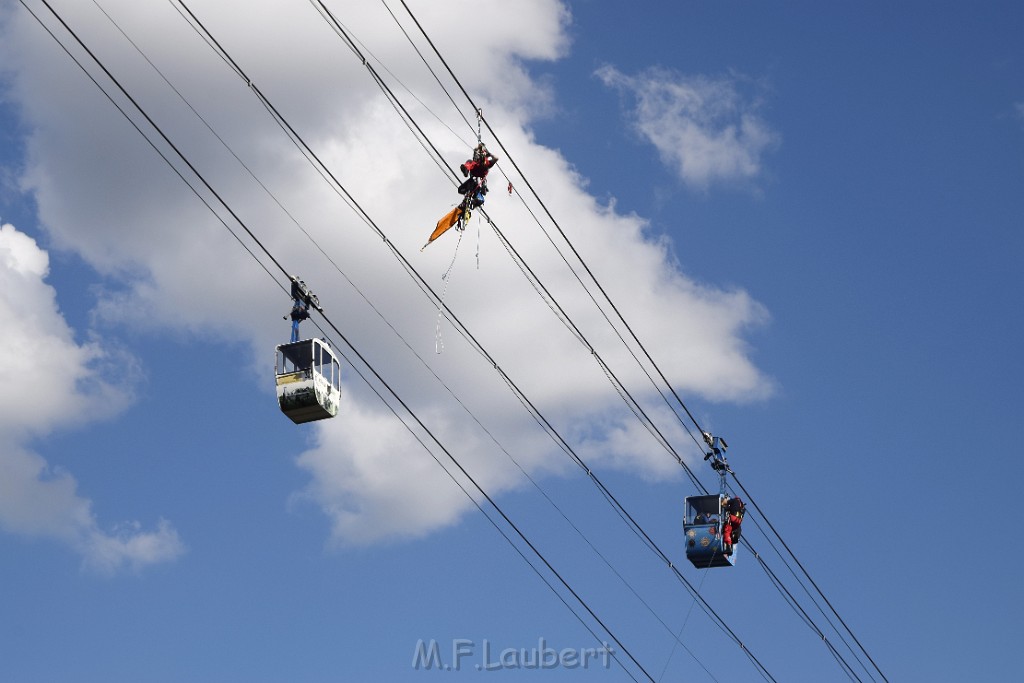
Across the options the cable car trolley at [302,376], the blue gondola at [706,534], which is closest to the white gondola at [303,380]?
the cable car trolley at [302,376]

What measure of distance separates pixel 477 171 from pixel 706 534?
1661 centimetres

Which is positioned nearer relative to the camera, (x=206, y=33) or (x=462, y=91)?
(x=206, y=33)

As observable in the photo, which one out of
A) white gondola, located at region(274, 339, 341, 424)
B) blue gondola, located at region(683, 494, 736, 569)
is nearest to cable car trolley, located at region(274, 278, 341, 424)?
white gondola, located at region(274, 339, 341, 424)

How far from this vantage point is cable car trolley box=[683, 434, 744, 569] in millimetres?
55500

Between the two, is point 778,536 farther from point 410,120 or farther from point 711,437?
point 410,120

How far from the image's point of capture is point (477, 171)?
150 feet

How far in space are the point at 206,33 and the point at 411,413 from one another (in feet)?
29.7

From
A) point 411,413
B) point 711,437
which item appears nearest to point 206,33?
point 411,413

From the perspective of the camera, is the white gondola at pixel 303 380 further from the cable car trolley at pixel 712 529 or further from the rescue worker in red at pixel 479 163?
the cable car trolley at pixel 712 529

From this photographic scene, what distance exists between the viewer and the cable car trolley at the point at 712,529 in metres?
55.5

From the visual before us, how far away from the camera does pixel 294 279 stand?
39.0m

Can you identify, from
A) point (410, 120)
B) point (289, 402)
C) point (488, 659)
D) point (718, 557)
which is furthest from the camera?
point (718, 557)

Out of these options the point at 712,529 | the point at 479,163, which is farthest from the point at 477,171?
the point at 712,529

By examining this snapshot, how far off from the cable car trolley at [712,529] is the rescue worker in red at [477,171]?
15.8 m
